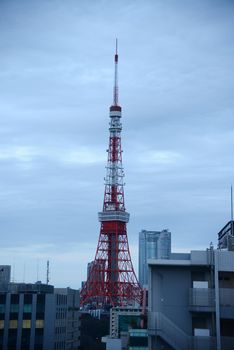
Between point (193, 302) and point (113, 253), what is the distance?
179 ft

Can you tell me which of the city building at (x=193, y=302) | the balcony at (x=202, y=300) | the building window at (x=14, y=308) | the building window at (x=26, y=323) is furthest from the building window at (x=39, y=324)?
the balcony at (x=202, y=300)

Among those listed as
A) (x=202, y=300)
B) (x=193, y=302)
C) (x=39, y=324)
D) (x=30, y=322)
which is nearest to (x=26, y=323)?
(x=30, y=322)

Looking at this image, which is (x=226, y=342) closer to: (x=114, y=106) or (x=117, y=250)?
(x=117, y=250)

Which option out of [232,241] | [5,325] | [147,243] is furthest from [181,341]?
[147,243]

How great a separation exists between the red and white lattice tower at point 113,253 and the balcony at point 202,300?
5320cm

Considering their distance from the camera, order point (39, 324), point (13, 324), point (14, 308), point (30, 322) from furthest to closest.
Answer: point (39, 324) < point (14, 308) < point (30, 322) < point (13, 324)

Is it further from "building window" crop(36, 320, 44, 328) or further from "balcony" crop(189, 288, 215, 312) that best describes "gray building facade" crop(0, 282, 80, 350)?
"balcony" crop(189, 288, 215, 312)

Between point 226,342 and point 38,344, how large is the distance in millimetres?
38960

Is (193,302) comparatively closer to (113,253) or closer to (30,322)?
(30,322)

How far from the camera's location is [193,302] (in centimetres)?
938

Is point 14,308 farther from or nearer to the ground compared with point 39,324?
farther from the ground

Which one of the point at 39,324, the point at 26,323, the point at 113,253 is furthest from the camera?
the point at 113,253

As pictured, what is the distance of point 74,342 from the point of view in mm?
54062

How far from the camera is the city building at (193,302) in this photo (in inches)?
358
